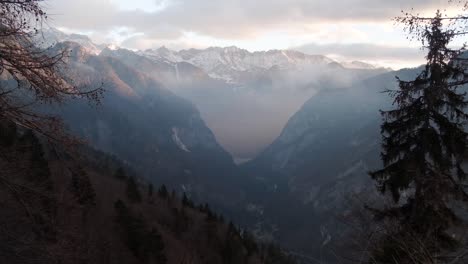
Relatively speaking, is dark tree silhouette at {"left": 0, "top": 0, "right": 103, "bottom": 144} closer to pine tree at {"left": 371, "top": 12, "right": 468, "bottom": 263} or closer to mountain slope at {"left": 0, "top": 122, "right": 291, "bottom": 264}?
mountain slope at {"left": 0, "top": 122, "right": 291, "bottom": 264}

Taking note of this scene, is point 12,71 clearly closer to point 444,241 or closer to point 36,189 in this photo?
point 36,189

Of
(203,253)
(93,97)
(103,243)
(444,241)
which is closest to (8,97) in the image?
(93,97)

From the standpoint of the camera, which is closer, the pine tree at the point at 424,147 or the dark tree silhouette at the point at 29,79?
the dark tree silhouette at the point at 29,79

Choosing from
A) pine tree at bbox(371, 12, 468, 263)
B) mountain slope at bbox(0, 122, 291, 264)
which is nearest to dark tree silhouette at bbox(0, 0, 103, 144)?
mountain slope at bbox(0, 122, 291, 264)

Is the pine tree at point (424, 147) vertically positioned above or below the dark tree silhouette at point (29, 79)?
below

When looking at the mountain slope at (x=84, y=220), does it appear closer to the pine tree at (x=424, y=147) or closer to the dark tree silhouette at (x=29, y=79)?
the dark tree silhouette at (x=29, y=79)

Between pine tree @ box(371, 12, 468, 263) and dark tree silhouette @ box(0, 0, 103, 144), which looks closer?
dark tree silhouette @ box(0, 0, 103, 144)

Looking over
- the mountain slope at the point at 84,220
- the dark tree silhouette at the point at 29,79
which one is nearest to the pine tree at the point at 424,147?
the mountain slope at the point at 84,220

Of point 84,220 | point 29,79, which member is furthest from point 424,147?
point 84,220

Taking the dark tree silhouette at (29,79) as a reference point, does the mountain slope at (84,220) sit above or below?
below

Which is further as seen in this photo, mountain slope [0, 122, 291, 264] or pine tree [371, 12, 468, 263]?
pine tree [371, 12, 468, 263]

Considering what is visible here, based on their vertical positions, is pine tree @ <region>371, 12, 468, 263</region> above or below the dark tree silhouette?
below

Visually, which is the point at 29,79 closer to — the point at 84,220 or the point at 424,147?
the point at 424,147
